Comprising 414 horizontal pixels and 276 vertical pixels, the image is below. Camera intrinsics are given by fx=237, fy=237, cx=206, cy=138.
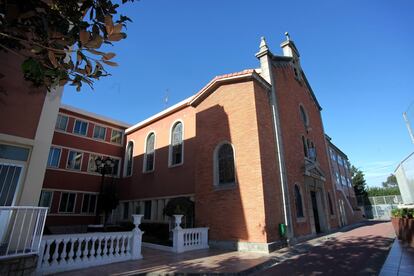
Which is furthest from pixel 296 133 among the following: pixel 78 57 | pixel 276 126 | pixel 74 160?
pixel 74 160

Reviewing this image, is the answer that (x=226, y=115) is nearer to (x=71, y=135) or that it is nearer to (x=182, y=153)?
(x=182, y=153)

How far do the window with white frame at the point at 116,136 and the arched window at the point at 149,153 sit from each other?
433 centimetres

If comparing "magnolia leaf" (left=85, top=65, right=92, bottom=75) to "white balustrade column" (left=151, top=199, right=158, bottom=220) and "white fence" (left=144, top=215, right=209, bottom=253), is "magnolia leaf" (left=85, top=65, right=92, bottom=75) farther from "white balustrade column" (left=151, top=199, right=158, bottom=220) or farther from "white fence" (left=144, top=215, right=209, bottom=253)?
"white balustrade column" (left=151, top=199, right=158, bottom=220)

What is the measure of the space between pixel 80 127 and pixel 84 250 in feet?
46.5

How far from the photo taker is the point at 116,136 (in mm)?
21297

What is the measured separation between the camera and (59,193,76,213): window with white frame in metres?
17.0

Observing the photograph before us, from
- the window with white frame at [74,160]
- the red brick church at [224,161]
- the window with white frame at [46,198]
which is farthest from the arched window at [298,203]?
the window with white frame at [46,198]

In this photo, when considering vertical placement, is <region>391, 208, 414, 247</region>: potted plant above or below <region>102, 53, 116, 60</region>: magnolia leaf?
below

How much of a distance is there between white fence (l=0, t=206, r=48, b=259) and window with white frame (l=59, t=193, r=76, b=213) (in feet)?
41.2

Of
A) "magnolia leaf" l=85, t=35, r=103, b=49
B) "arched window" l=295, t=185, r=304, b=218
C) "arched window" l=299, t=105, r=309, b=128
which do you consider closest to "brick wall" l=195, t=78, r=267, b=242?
"arched window" l=295, t=185, r=304, b=218

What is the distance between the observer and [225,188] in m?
11.0

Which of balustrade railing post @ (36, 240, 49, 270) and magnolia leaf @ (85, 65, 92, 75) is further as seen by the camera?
balustrade railing post @ (36, 240, 49, 270)

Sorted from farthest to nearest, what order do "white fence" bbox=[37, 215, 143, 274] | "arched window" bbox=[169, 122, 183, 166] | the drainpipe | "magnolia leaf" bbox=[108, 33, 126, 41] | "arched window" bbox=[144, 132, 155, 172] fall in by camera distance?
"arched window" bbox=[144, 132, 155, 172]
"arched window" bbox=[169, 122, 183, 166]
the drainpipe
"white fence" bbox=[37, 215, 143, 274]
"magnolia leaf" bbox=[108, 33, 126, 41]

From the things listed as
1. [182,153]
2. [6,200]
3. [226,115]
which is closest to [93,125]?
[182,153]
